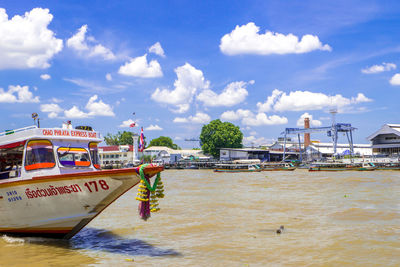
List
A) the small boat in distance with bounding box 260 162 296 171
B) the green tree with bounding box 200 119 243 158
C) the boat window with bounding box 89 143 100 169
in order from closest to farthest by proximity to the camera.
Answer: the boat window with bounding box 89 143 100 169, the small boat in distance with bounding box 260 162 296 171, the green tree with bounding box 200 119 243 158

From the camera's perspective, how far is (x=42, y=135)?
9.59 m

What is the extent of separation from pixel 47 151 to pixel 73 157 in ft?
2.50

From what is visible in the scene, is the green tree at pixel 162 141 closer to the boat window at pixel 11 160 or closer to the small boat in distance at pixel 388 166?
the small boat in distance at pixel 388 166

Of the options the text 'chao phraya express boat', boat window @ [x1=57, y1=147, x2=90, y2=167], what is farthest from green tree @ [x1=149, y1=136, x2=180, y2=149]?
boat window @ [x1=57, y1=147, x2=90, y2=167]

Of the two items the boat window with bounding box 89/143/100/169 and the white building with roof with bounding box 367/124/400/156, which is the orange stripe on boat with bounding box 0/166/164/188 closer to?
the boat window with bounding box 89/143/100/169

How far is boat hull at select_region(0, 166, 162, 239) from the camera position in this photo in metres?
8.95

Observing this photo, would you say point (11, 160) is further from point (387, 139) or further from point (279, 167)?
point (387, 139)

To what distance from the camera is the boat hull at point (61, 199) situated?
8945 millimetres

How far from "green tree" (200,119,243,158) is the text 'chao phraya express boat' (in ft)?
245

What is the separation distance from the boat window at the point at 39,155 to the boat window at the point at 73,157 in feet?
0.78

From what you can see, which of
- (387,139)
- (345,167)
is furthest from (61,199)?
(387,139)

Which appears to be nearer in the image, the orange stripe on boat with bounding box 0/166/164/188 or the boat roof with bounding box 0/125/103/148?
the orange stripe on boat with bounding box 0/166/164/188

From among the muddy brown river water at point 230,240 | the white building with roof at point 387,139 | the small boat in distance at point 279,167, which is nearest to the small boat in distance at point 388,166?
the white building with roof at point 387,139

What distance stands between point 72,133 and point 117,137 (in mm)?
107565
